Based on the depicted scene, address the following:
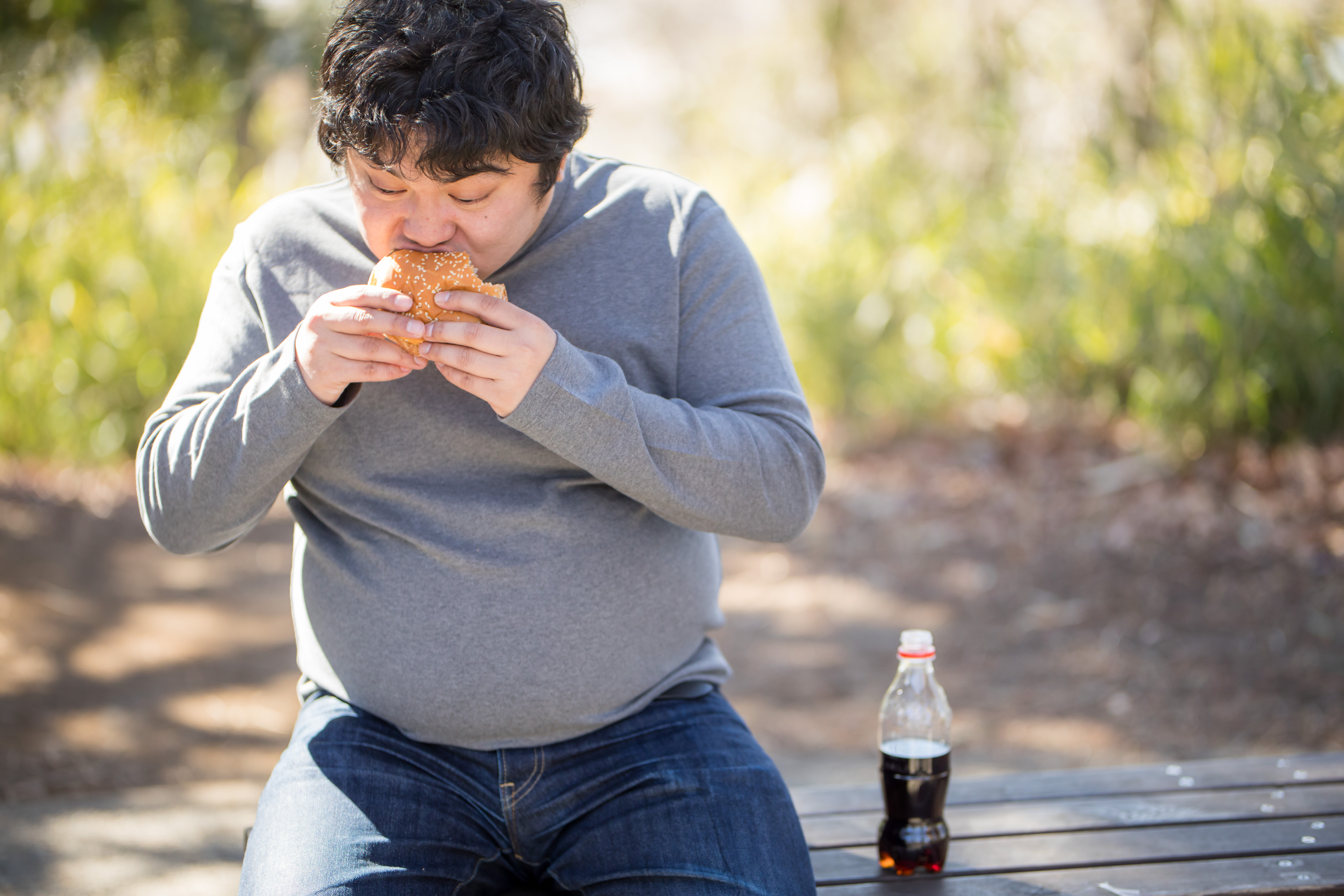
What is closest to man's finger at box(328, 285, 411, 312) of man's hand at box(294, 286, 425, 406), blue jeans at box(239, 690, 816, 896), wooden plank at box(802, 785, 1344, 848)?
man's hand at box(294, 286, 425, 406)

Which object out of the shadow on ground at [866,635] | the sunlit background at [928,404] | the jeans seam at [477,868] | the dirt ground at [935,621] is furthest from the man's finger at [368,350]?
the dirt ground at [935,621]

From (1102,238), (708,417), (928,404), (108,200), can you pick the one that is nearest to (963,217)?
(1102,238)

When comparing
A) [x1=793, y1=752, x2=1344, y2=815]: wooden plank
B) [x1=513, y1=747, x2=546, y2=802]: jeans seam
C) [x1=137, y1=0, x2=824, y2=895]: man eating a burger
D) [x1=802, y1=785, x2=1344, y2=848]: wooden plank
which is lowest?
[x1=802, y1=785, x2=1344, y2=848]: wooden plank

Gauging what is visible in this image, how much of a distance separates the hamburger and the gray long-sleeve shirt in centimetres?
15

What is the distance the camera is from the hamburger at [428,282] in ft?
4.73

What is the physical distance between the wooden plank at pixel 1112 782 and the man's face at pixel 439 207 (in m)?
1.14

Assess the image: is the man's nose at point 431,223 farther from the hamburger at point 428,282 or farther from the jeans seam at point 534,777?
the jeans seam at point 534,777

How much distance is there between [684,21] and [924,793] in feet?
63.3

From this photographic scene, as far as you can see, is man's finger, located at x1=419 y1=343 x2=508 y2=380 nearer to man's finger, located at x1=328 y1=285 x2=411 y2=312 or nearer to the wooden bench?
man's finger, located at x1=328 y1=285 x2=411 y2=312

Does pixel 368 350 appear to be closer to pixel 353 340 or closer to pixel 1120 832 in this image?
pixel 353 340

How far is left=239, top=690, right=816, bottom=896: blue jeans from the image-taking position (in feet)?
4.84

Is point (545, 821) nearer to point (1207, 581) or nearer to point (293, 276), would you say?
point (293, 276)

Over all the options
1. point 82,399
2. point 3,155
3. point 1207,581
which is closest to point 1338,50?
point 1207,581

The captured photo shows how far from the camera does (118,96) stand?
6.79 m
